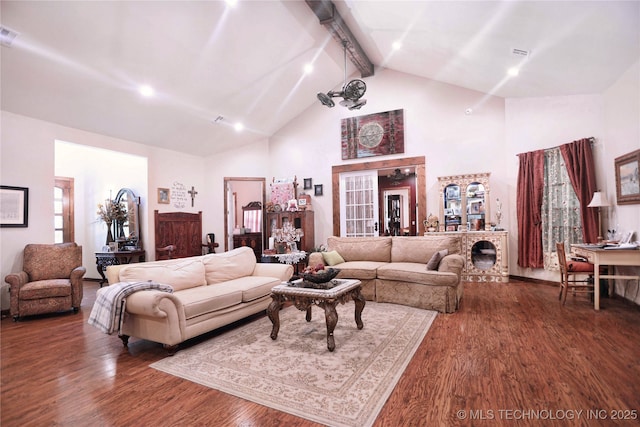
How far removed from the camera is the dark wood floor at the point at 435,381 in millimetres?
1877

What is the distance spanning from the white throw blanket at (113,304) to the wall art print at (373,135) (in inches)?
207

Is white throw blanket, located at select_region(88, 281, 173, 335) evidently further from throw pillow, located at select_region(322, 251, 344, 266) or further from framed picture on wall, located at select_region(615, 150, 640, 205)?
framed picture on wall, located at select_region(615, 150, 640, 205)

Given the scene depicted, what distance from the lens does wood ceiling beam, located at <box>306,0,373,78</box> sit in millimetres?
4668

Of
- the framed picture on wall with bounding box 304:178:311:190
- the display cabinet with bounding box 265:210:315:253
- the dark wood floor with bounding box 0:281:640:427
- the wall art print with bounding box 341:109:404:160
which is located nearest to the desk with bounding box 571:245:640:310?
the dark wood floor with bounding box 0:281:640:427

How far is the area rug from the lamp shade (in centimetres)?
295

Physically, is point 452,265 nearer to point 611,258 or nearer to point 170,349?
point 611,258

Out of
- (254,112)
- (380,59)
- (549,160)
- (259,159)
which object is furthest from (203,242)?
(549,160)

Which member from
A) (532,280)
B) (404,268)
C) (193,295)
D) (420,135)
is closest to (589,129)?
(532,280)

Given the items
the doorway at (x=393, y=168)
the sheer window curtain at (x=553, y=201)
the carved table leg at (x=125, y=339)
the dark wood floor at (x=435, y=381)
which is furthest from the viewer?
the doorway at (x=393, y=168)

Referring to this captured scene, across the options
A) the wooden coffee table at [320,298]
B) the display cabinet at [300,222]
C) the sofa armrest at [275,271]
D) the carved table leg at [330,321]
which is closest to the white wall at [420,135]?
the display cabinet at [300,222]

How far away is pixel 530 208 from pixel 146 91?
6.53 metres

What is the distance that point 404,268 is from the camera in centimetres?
434

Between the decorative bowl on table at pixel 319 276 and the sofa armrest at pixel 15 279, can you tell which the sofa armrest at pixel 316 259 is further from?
the sofa armrest at pixel 15 279

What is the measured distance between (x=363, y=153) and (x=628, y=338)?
17.2 ft
